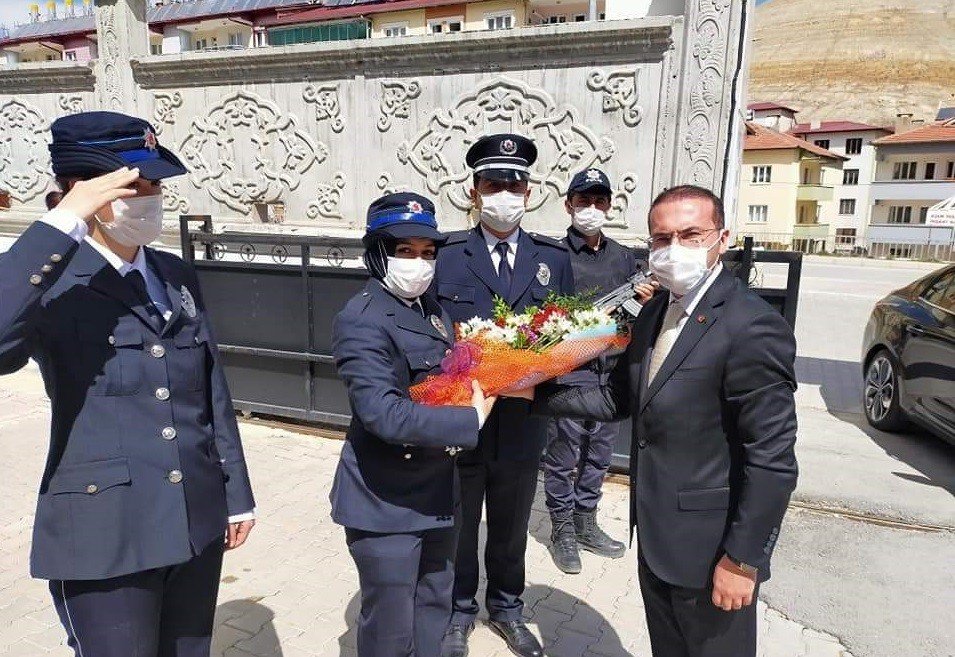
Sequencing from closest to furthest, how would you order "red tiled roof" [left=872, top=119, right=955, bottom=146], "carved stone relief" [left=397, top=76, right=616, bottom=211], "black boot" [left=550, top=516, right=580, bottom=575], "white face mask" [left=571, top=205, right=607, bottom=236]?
"black boot" [left=550, top=516, right=580, bottom=575]
"white face mask" [left=571, top=205, right=607, bottom=236]
"carved stone relief" [left=397, top=76, right=616, bottom=211]
"red tiled roof" [left=872, top=119, right=955, bottom=146]

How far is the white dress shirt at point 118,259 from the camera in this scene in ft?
4.85

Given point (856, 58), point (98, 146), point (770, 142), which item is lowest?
point (98, 146)

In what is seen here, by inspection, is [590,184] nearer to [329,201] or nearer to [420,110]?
[420,110]

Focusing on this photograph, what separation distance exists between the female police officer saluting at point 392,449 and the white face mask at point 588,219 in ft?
5.75

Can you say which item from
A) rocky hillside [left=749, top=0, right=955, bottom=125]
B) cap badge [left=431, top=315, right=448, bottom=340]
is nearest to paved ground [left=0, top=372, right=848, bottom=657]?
cap badge [left=431, top=315, right=448, bottom=340]

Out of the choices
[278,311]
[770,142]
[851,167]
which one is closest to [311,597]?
[278,311]

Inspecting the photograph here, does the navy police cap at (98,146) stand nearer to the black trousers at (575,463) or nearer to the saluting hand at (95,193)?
the saluting hand at (95,193)

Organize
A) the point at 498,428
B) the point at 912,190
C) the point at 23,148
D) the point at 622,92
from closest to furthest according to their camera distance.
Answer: the point at 498,428 < the point at 622,92 < the point at 23,148 < the point at 912,190

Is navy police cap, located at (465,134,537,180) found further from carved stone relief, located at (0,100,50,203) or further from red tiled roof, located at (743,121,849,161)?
red tiled roof, located at (743,121,849,161)

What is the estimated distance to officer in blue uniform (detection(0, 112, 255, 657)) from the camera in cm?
163

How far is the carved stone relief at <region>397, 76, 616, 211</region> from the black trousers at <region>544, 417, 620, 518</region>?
2.31 m

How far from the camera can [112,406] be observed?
1730 millimetres

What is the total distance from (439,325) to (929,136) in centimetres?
5384

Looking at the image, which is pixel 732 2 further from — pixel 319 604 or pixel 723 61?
pixel 319 604
